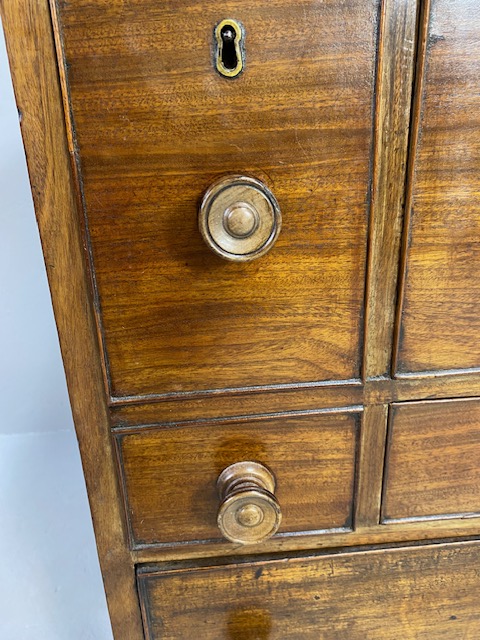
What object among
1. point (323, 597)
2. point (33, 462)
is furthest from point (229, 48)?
point (33, 462)

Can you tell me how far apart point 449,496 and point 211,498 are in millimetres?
251

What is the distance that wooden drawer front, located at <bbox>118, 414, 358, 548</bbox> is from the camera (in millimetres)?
553

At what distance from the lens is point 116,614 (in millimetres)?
616

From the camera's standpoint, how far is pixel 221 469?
57 centimetres

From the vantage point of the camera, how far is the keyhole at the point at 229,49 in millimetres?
418

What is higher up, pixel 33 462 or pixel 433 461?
pixel 33 462

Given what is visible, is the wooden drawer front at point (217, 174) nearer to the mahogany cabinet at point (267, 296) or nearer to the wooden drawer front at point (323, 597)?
the mahogany cabinet at point (267, 296)

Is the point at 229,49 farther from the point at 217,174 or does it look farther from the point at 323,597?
the point at 323,597

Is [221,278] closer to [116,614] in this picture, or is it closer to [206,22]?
[206,22]

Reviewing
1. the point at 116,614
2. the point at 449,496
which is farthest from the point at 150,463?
the point at 449,496

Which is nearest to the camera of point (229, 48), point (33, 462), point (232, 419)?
point (229, 48)

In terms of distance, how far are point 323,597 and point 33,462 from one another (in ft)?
2.43

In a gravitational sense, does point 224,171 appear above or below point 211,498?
above

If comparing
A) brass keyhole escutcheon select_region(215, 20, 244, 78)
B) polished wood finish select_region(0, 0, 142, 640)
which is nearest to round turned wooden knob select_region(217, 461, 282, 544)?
polished wood finish select_region(0, 0, 142, 640)
